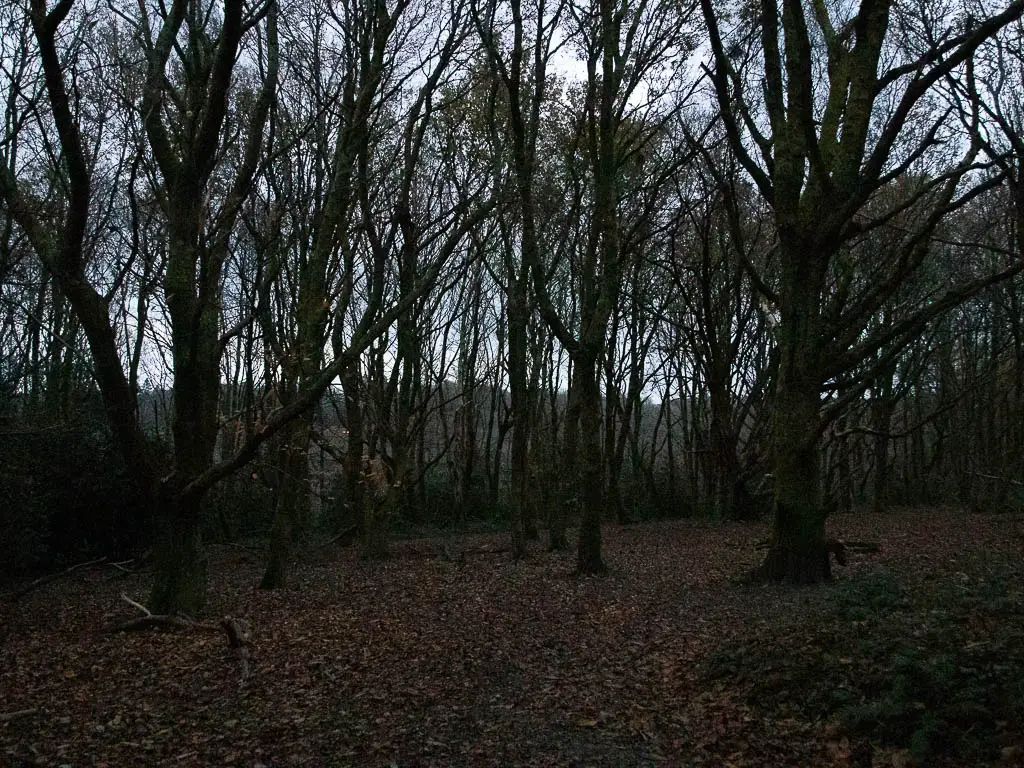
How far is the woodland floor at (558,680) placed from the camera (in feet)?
14.9

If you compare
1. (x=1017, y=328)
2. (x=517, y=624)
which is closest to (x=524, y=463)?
(x=517, y=624)

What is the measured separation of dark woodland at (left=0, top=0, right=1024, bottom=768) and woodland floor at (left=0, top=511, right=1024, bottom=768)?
0.04m

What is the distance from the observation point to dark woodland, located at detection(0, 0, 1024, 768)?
5.27m

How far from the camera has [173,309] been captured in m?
8.61

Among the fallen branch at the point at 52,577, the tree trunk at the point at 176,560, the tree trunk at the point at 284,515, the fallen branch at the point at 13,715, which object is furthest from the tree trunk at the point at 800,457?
the fallen branch at the point at 13,715

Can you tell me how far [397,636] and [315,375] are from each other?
3.06 m

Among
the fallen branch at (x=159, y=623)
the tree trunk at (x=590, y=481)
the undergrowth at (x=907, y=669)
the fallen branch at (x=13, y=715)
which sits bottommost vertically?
the fallen branch at (x=13, y=715)

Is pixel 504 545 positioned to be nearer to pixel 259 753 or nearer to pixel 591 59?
pixel 591 59

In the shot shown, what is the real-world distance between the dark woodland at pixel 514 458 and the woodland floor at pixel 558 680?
1.4 inches

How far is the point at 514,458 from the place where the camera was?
15297 mm

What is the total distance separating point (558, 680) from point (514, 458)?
29.6 feet

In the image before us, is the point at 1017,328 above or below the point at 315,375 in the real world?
above

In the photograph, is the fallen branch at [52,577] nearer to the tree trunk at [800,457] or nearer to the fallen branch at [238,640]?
the fallen branch at [238,640]

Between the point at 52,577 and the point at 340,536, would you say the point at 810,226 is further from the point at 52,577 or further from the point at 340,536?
the point at 340,536
